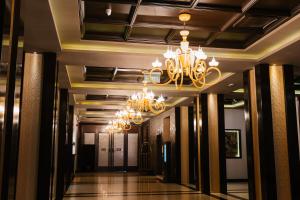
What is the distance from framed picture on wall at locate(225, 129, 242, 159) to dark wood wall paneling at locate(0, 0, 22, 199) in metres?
13.1

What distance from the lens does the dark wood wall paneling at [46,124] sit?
6.16 metres

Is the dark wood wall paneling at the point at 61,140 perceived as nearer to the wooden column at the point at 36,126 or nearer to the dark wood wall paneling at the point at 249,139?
the wooden column at the point at 36,126

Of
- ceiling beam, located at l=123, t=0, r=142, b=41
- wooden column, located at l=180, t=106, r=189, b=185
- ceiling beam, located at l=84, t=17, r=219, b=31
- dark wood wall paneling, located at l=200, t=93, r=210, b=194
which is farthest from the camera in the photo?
wooden column, located at l=180, t=106, r=189, b=185

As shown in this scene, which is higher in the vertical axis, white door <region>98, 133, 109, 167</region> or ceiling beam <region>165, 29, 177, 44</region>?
ceiling beam <region>165, 29, 177, 44</region>

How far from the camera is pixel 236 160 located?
14625 mm

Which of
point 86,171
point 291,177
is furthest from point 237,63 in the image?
point 86,171

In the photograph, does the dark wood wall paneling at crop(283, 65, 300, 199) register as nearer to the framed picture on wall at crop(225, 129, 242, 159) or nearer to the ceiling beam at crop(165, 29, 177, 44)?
the ceiling beam at crop(165, 29, 177, 44)

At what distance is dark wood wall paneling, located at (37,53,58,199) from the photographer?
20.2 feet

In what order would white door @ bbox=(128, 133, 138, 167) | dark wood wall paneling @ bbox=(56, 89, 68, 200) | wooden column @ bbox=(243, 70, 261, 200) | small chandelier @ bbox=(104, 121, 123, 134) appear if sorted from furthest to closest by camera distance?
white door @ bbox=(128, 133, 138, 167) → small chandelier @ bbox=(104, 121, 123, 134) → dark wood wall paneling @ bbox=(56, 89, 68, 200) → wooden column @ bbox=(243, 70, 261, 200)

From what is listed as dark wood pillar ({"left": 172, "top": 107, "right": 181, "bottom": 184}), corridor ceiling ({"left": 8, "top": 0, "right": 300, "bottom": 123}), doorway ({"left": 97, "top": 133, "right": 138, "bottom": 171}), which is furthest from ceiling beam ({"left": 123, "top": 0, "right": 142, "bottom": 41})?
doorway ({"left": 97, "top": 133, "right": 138, "bottom": 171})

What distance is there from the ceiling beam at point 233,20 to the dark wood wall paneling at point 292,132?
2004 mm

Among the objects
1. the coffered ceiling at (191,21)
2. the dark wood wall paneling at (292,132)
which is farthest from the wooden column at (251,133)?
the coffered ceiling at (191,21)

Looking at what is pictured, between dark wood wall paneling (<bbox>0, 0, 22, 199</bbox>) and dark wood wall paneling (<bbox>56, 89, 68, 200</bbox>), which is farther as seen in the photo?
dark wood wall paneling (<bbox>56, 89, 68, 200</bbox>)

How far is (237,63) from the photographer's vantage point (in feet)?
23.9
